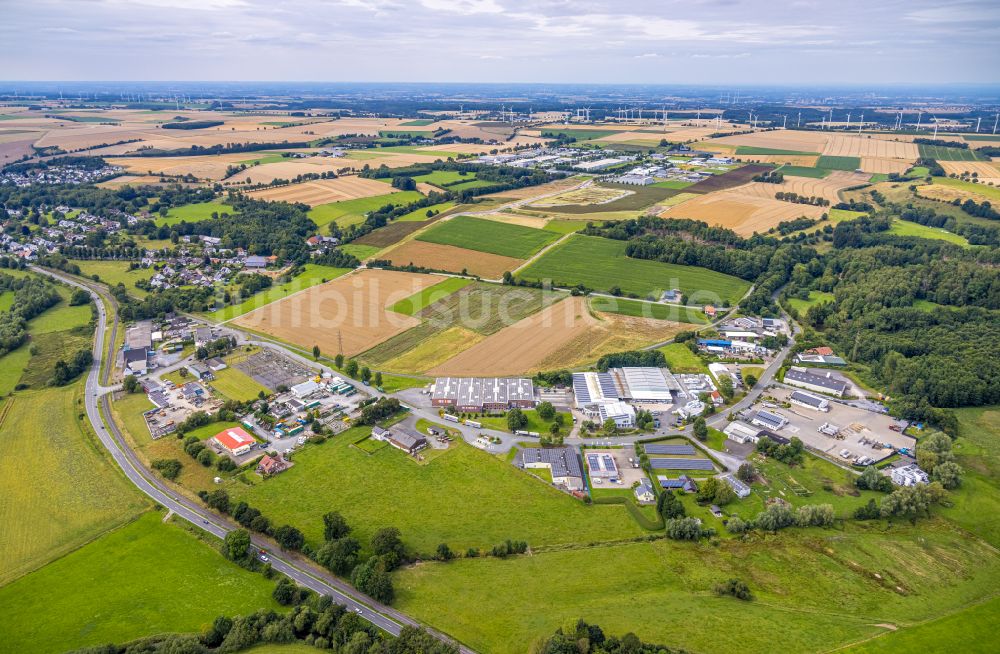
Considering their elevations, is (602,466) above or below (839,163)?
below

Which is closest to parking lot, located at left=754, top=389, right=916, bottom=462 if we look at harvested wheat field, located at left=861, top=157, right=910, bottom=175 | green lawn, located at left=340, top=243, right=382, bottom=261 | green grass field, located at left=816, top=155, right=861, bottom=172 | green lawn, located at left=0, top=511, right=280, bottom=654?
green lawn, located at left=0, top=511, right=280, bottom=654

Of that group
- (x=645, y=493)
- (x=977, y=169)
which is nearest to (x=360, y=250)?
(x=645, y=493)

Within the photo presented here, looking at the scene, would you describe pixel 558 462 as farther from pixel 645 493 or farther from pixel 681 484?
pixel 681 484

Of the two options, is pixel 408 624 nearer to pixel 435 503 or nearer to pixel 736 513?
pixel 435 503

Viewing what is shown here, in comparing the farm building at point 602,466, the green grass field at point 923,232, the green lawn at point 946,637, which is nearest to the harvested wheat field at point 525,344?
the farm building at point 602,466

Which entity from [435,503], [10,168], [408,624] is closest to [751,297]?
[435,503]

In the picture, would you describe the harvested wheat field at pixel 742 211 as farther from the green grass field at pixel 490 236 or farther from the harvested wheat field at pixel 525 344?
the harvested wheat field at pixel 525 344

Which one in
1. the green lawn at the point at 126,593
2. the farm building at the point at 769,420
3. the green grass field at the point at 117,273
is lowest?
the green lawn at the point at 126,593
